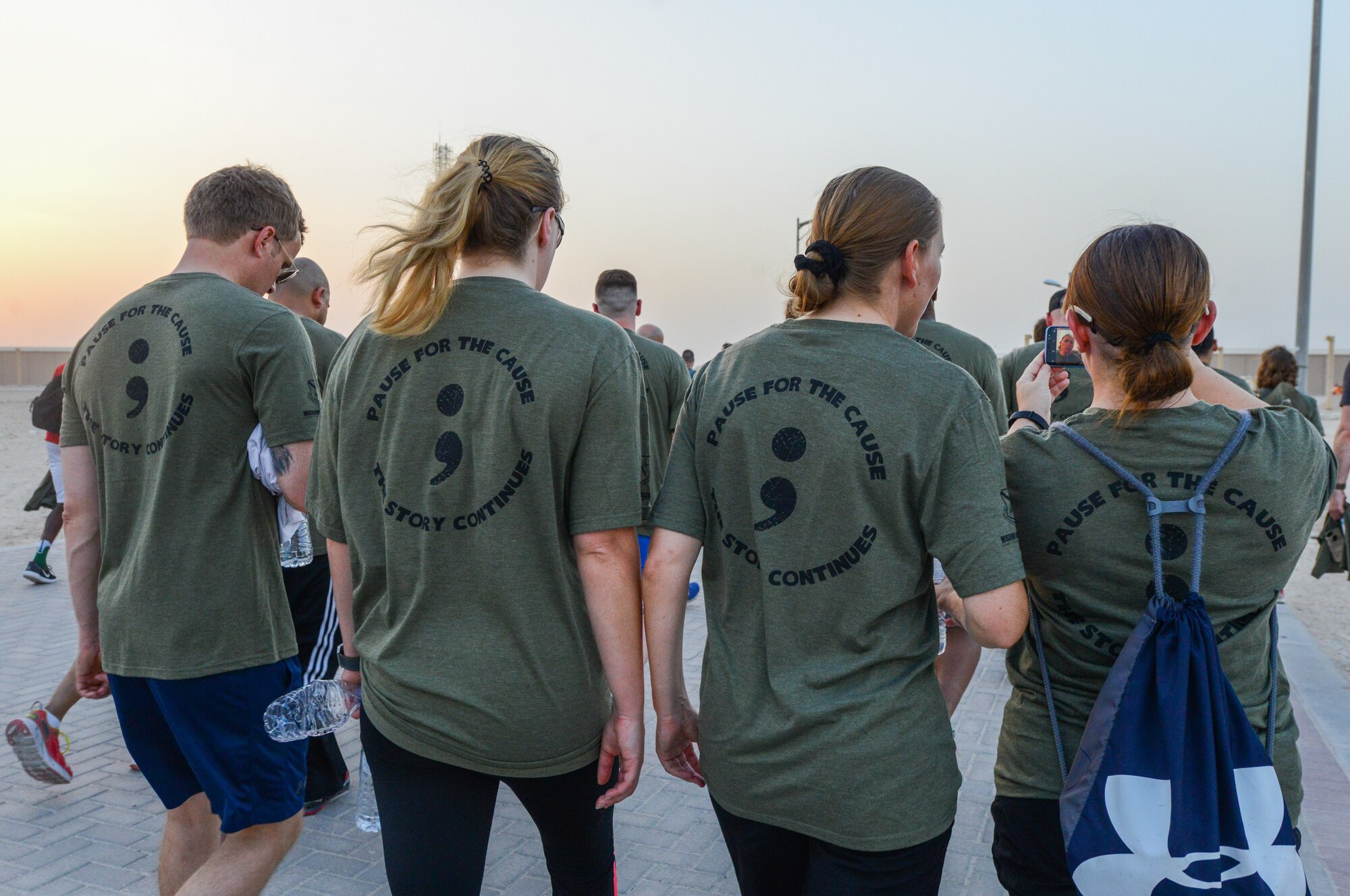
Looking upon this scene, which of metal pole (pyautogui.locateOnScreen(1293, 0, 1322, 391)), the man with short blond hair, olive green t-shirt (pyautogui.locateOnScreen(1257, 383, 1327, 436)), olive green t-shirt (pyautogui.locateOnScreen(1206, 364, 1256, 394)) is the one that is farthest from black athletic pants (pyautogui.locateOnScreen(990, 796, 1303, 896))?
metal pole (pyautogui.locateOnScreen(1293, 0, 1322, 391))

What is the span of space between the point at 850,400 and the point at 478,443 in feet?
2.33

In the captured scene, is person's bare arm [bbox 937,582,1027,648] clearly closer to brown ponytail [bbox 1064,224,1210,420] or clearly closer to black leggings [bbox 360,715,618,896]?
brown ponytail [bbox 1064,224,1210,420]

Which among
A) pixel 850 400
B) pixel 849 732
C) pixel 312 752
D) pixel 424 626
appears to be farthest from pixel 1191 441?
pixel 312 752

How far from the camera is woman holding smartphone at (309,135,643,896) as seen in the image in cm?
187

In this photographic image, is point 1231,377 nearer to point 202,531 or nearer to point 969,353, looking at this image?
point 969,353

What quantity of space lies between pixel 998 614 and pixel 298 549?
7.07 ft

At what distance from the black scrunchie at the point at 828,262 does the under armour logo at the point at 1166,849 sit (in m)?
1.02

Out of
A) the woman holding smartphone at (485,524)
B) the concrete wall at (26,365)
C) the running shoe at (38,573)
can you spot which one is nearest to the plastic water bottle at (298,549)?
the woman holding smartphone at (485,524)

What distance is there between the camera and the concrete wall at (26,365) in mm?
54531

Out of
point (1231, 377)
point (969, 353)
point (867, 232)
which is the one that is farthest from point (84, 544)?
point (1231, 377)

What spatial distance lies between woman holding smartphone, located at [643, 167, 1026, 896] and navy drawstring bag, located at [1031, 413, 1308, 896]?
23 centimetres

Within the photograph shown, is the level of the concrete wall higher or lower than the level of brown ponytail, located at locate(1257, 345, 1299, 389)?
lower

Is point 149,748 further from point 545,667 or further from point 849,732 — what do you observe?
point 849,732

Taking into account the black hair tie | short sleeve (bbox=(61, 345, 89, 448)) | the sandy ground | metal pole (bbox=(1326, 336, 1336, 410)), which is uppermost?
the black hair tie
